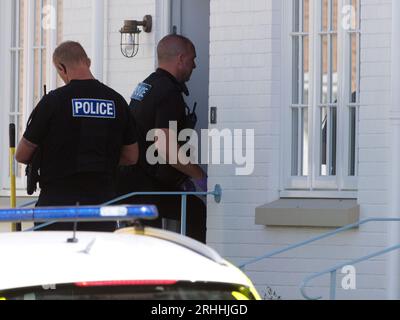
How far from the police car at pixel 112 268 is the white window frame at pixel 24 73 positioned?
6.87 meters

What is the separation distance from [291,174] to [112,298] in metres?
5.86

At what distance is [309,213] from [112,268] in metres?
5.35

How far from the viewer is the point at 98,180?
8.06 m

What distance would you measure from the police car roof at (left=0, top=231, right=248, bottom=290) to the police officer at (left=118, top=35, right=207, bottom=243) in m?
4.60

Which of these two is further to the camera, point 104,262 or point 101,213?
point 101,213

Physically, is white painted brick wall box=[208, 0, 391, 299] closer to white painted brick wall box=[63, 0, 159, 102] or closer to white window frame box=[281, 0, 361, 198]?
white window frame box=[281, 0, 361, 198]

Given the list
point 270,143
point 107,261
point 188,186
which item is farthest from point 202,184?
point 107,261

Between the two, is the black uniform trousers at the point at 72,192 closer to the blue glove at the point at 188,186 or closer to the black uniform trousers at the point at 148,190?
the black uniform trousers at the point at 148,190

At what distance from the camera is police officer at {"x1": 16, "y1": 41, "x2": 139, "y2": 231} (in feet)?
26.1

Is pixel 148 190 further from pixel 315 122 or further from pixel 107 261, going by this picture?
pixel 107 261

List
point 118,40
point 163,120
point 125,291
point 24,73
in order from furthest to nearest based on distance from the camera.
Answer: point 24,73
point 118,40
point 163,120
point 125,291

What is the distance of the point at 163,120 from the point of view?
9.16 metres

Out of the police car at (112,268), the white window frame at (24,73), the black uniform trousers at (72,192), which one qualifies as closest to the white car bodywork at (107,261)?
the police car at (112,268)
